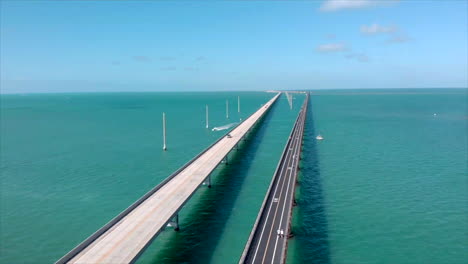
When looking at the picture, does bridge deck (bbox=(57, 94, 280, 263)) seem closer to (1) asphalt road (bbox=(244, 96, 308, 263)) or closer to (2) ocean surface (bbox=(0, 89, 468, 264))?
(2) ocean surface (bbox=(0, 89, 468, 264))

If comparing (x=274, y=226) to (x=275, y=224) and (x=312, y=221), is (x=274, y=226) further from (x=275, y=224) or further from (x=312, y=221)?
(x=312, y=221)

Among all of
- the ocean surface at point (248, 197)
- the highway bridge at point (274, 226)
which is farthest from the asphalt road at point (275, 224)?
the ocean surface at point (248, 197)

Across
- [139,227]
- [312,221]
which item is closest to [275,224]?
[312,221]

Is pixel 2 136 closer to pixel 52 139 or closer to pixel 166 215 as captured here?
pixel 52 139

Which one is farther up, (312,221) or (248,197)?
(248,197)

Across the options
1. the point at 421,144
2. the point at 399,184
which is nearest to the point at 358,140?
the point at 421,144

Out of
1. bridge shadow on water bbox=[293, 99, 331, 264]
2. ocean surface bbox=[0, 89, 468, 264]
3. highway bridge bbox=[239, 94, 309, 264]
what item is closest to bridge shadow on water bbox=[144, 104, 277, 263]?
ocean surface bbox=[0, 89, 468, 264]
